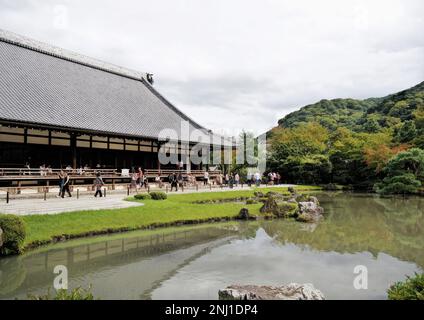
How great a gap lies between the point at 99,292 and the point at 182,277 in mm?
2113

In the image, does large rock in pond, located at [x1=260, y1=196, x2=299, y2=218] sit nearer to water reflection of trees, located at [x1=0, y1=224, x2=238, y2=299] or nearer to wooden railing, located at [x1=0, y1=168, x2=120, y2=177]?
water reflection of trees, located at [x1=0, y1=224, x2=238, y2=299]

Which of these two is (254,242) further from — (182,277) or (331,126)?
(331,126)

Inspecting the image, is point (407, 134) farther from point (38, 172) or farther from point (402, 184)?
point (38, 172)

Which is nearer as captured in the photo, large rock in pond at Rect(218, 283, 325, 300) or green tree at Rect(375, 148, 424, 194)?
large rock in pond at Rect(218, 283, 325, 300)

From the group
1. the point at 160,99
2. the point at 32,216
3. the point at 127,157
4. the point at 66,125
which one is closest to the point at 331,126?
the point at 160,99

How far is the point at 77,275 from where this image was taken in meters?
9.41

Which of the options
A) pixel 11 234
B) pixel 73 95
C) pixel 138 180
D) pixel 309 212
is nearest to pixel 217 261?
pixel 11 234

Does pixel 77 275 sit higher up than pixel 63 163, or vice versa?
pixel 63 163

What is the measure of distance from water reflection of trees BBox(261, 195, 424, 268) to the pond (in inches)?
1.7

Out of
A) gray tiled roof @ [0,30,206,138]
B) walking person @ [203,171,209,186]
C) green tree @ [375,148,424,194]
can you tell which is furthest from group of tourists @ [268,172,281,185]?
gray tiled roof @ [0,30,206,138]

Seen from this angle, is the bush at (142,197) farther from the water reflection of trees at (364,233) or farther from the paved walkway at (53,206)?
the water reflection of trees at (364,233)

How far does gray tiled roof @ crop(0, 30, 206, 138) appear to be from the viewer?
71.9ft

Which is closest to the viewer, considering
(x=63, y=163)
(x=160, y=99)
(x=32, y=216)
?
(x=32, y=216)
